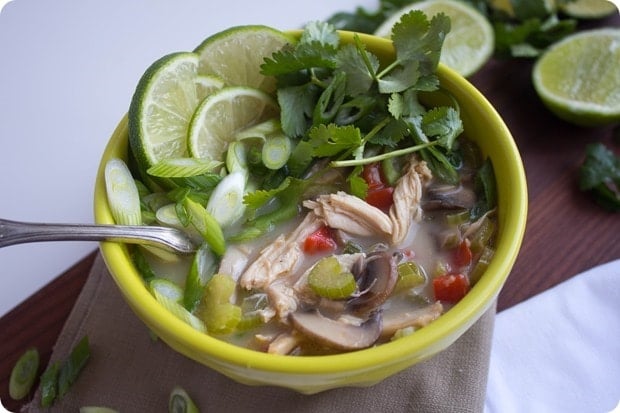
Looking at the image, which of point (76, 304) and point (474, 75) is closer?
point (76, 304)

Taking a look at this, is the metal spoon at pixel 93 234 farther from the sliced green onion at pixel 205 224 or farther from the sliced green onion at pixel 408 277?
the sliced green onion at pixel 408 277

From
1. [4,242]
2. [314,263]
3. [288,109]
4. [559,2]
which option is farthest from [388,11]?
[4,242]

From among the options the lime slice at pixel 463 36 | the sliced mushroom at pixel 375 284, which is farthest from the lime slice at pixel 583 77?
the sliced mushroom at pixel 375 284

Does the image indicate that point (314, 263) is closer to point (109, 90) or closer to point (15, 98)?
point (109, 90)

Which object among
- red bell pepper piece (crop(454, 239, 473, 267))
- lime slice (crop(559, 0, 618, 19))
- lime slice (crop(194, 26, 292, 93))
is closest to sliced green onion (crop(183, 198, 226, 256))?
lime slice (crop(194, 26, 292, 93))

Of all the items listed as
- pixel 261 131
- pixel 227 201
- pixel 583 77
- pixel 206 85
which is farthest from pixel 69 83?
pixel 583 77

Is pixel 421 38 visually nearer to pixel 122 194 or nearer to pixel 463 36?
pixel 463 36

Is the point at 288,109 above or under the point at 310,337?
above
